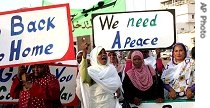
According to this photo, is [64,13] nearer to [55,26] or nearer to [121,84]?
[55,26]

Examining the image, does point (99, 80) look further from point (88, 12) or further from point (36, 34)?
point (88, 12)

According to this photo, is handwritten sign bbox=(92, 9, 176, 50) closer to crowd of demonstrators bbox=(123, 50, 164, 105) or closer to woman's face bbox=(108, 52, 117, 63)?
woman's face bbox=(108, 52, 117, 63)

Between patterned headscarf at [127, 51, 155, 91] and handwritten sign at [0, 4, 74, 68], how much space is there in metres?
1.08

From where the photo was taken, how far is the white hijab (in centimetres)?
541

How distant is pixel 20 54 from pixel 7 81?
99 centimetres

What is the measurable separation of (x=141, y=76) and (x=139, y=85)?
0.40 ft

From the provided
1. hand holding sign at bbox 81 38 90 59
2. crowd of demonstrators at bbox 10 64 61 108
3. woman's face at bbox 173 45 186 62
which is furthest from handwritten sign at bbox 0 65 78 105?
woman's face at bbox 173 45 186 62

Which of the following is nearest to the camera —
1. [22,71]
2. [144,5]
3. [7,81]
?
[22,71]

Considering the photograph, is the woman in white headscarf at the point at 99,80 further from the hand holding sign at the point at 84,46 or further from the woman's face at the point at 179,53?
the woman's face at the point at 179,53

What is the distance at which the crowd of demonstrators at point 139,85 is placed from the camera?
226 inches

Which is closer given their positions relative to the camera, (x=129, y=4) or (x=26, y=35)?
(x=26, y=35)
